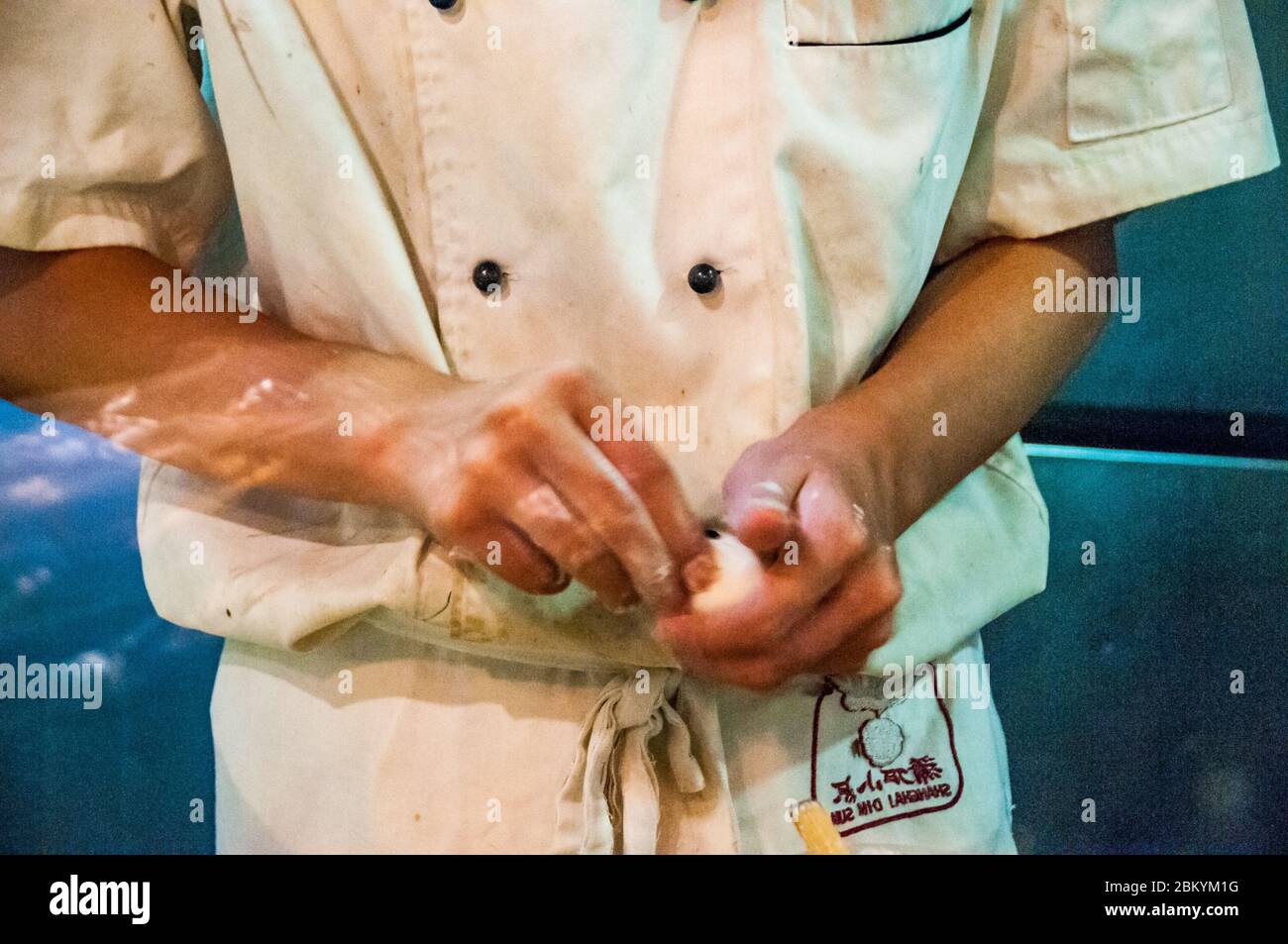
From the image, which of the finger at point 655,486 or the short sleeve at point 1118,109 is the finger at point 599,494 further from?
the short sleeve at point 1118,109

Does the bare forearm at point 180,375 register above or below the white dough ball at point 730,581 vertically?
above

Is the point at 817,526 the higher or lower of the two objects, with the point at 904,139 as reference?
lower

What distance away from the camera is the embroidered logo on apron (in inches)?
21.9

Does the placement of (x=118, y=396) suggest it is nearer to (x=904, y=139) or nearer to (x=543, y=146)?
(x=543, y=146)

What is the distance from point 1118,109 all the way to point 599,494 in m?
0.36

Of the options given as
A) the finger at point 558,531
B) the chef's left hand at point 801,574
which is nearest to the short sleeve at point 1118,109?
the chef's left hand at point 801,574

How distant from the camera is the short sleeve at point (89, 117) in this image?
0.48 meters

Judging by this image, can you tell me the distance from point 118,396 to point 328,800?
0.72 feet

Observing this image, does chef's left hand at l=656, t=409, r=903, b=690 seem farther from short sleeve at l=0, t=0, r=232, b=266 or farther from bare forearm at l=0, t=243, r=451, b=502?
short sleeve at l=0, t=0, r=232, b=266

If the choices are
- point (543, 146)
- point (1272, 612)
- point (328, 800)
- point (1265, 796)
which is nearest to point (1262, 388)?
point (1272, 612)

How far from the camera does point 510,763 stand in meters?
0.53

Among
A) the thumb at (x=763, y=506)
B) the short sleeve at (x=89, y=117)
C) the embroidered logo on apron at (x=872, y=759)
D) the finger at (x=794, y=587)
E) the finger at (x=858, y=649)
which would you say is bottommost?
the embroidered logo on apron at (x=872, y=759)

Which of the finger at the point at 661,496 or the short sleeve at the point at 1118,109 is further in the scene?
the short sleeve at the point at 1118,109
